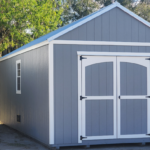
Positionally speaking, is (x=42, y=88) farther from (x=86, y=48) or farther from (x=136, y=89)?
(x=136, y=89)

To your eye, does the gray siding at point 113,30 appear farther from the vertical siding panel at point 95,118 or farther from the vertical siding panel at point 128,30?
the vertical siding panel at point 95,118

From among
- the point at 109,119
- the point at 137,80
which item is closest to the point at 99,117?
the point at 109,119

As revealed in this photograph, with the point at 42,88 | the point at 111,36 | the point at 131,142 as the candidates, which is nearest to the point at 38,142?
the point at 42,88

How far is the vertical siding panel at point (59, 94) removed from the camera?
8.33m

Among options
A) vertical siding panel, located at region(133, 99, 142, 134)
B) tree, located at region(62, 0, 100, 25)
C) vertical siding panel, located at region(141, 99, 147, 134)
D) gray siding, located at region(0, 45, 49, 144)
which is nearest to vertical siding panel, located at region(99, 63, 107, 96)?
vertical siding panel, located at region(133, 99, 142, 134)

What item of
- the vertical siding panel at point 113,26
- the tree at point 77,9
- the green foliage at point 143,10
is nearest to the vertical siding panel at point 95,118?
the vertical siding panel at point 113,26

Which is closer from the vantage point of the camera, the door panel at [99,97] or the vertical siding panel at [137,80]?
the door panel at [99,97]

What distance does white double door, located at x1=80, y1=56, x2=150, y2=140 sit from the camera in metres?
8.58

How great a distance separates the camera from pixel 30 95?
10141 mm

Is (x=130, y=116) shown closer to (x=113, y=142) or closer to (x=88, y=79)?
(x=113, y=142)

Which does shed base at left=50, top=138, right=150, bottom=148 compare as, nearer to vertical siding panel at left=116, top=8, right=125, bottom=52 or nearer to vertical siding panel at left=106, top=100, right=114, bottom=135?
vertical siding panel at left=106, top=100, right=114, bottom=135

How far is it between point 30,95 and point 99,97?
2438 millimetres

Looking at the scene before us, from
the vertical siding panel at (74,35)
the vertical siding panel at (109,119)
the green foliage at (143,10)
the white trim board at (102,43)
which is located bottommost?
the vertical siding panel at (109,119)

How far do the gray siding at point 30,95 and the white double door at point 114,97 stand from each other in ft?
3.27
